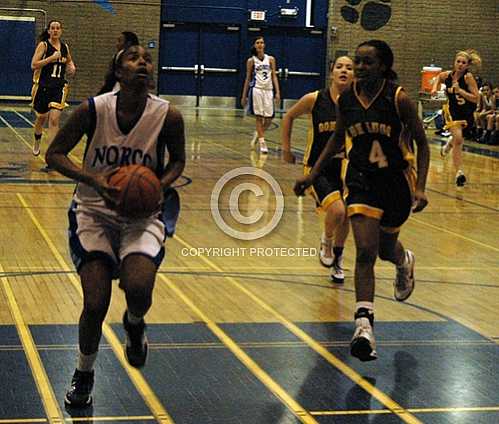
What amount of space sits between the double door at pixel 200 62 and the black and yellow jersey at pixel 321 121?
2013 cm

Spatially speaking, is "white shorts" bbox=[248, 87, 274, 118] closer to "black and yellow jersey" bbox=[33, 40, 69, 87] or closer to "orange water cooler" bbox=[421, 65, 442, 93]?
"black and yellow jersey" bbox=[33, 40, 69, 87]

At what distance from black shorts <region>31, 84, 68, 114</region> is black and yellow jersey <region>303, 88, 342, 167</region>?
7.43 metres

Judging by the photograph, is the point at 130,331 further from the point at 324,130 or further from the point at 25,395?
the point at 324,130

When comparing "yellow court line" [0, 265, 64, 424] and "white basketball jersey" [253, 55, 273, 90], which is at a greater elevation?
"white basketball jersey" [253, 55, 273, 90]

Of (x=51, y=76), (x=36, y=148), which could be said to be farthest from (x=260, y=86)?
(x=51, y=76)

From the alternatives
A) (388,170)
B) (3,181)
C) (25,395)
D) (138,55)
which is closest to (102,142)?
(138,55)

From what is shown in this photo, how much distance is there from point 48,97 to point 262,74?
4848 millimetres

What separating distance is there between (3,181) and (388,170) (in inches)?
301

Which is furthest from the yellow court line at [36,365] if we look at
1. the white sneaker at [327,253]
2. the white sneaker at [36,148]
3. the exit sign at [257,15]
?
the exit sign at [257,15]

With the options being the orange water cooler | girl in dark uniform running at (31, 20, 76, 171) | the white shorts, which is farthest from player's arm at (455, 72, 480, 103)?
the orange water cooler

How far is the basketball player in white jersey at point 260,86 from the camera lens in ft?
59.7

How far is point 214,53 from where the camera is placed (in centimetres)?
2812

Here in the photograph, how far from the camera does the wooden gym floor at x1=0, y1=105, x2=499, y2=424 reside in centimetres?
525

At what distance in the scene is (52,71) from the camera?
581 inches
